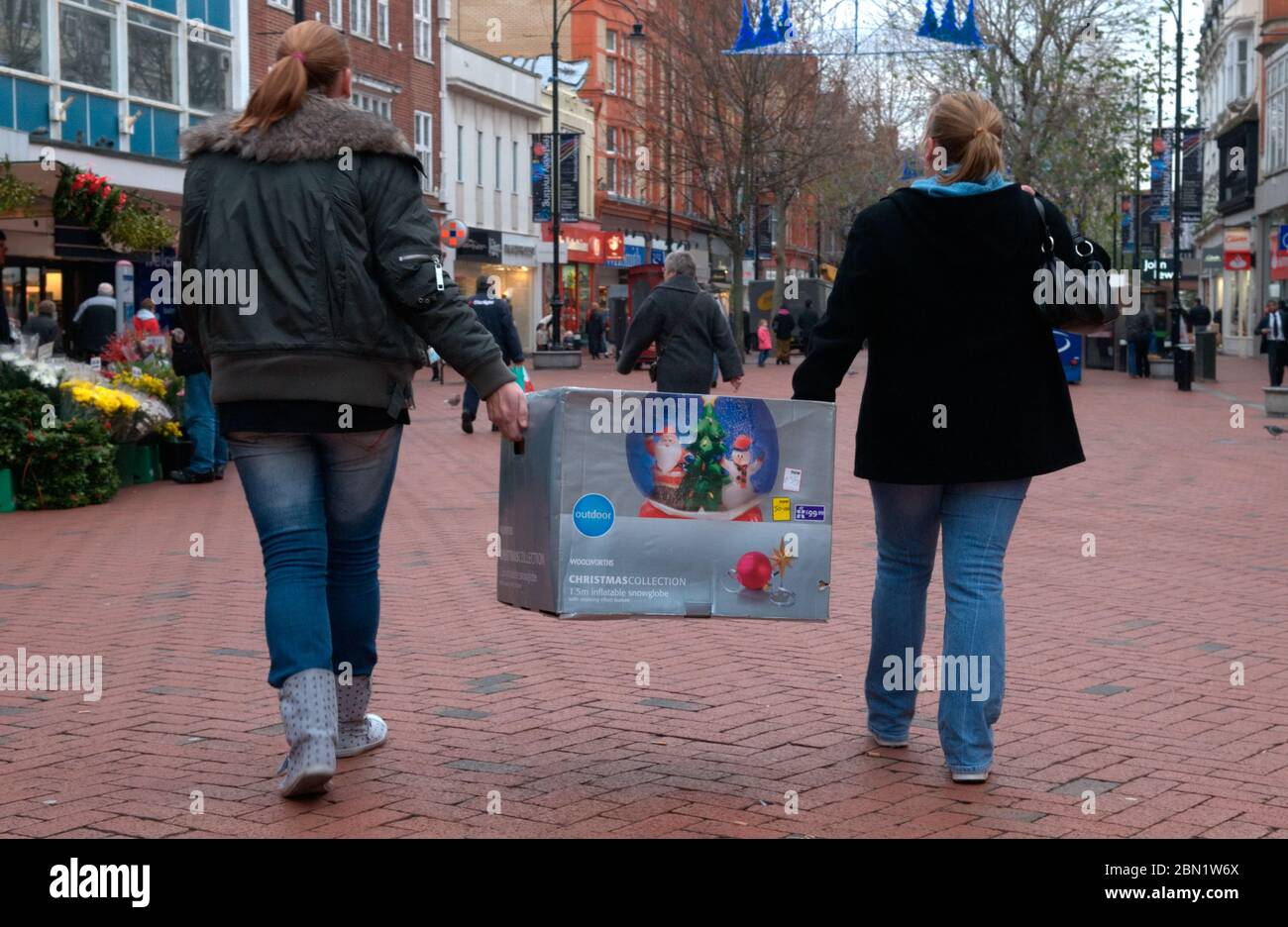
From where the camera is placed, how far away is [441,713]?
569cm

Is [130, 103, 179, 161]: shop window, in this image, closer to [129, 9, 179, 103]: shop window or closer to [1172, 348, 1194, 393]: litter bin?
[129, 9, 179, 103]: shop window

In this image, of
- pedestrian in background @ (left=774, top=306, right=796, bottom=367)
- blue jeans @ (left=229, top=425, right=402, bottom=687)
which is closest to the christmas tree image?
blue jeans @ (left=229, top=425, right=402, bottom=687)

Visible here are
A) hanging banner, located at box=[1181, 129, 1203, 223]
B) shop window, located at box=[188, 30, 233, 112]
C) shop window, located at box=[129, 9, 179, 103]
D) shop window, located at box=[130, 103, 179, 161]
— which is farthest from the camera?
hanging banner, located at box=[1181, 129, 1203, 223]

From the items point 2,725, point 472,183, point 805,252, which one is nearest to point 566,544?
point 2,725

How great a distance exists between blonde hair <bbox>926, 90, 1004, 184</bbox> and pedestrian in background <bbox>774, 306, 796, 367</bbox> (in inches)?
1789

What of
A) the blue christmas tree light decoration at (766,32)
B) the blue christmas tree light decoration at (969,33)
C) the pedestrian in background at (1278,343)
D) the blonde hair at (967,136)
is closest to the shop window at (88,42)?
the blue christmas tree light decoration at (766,32)

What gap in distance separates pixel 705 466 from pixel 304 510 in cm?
104

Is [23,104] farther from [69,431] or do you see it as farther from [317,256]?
[317,256]

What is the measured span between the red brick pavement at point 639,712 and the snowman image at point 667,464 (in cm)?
78

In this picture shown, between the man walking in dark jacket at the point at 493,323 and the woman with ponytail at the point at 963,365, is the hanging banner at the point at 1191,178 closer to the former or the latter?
the man walking in dark jacket at the point at 493,323

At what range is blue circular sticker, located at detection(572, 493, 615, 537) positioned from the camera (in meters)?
4.56

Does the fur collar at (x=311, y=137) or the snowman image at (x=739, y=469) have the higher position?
the fur collar at (x=311, y=137)

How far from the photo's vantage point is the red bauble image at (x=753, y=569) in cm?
467

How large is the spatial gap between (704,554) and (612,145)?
72.9 meters
